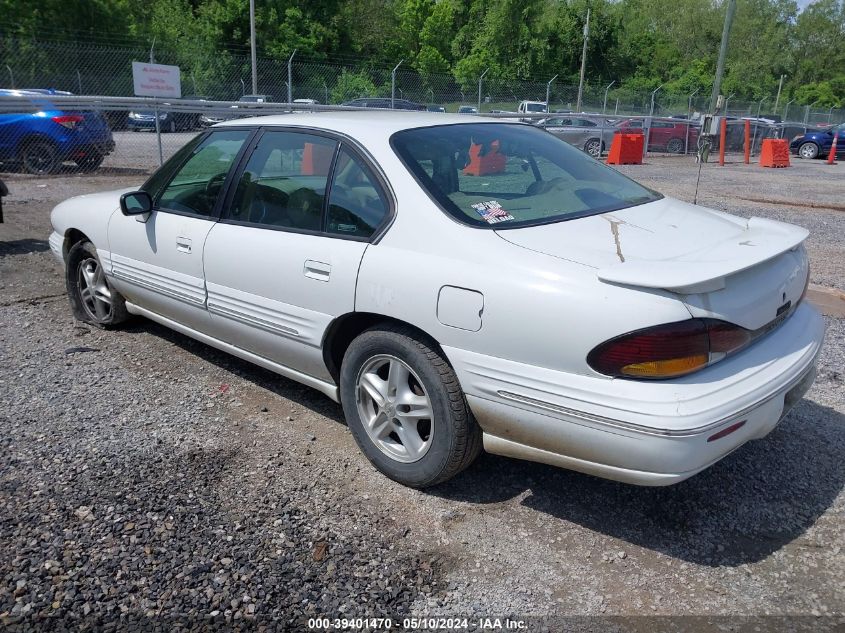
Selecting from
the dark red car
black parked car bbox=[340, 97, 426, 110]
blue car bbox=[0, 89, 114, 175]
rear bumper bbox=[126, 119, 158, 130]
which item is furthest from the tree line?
blue car bbox=[0, 89, 114, 175]

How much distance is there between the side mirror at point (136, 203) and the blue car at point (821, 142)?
28.2m

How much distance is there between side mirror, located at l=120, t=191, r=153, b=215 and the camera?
4.23m

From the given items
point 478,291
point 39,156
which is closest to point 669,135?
point 39,156

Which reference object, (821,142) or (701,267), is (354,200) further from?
(821,142)

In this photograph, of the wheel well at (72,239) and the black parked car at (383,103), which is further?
the black parked car at (383,103)

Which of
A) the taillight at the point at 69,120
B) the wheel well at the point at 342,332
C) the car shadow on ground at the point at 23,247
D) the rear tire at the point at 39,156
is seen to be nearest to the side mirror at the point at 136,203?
the wheel well at the point at 342,332

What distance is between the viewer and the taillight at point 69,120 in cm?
1275

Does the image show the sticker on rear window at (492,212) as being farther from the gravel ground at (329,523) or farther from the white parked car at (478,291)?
the gravel ground at (329,523)

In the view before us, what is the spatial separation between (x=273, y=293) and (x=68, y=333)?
8.02 feet

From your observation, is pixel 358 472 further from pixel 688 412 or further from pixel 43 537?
pixel 688 412

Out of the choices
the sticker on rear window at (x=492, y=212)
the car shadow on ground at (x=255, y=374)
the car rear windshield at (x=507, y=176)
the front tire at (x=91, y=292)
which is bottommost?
the car shadow on ground at (x=255, y=374)

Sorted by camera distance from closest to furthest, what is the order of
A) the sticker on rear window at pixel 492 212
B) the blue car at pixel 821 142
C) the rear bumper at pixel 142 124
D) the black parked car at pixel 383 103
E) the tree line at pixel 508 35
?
the sticker on rear window at pixel 492 212, the rear bumper at pixel 142 124, the black parked car at pixel 383 103, the blue car at pixel 821 142, the tree line at pixel 508 35

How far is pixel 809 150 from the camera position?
90.6 feet

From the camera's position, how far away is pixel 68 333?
5.17 m
